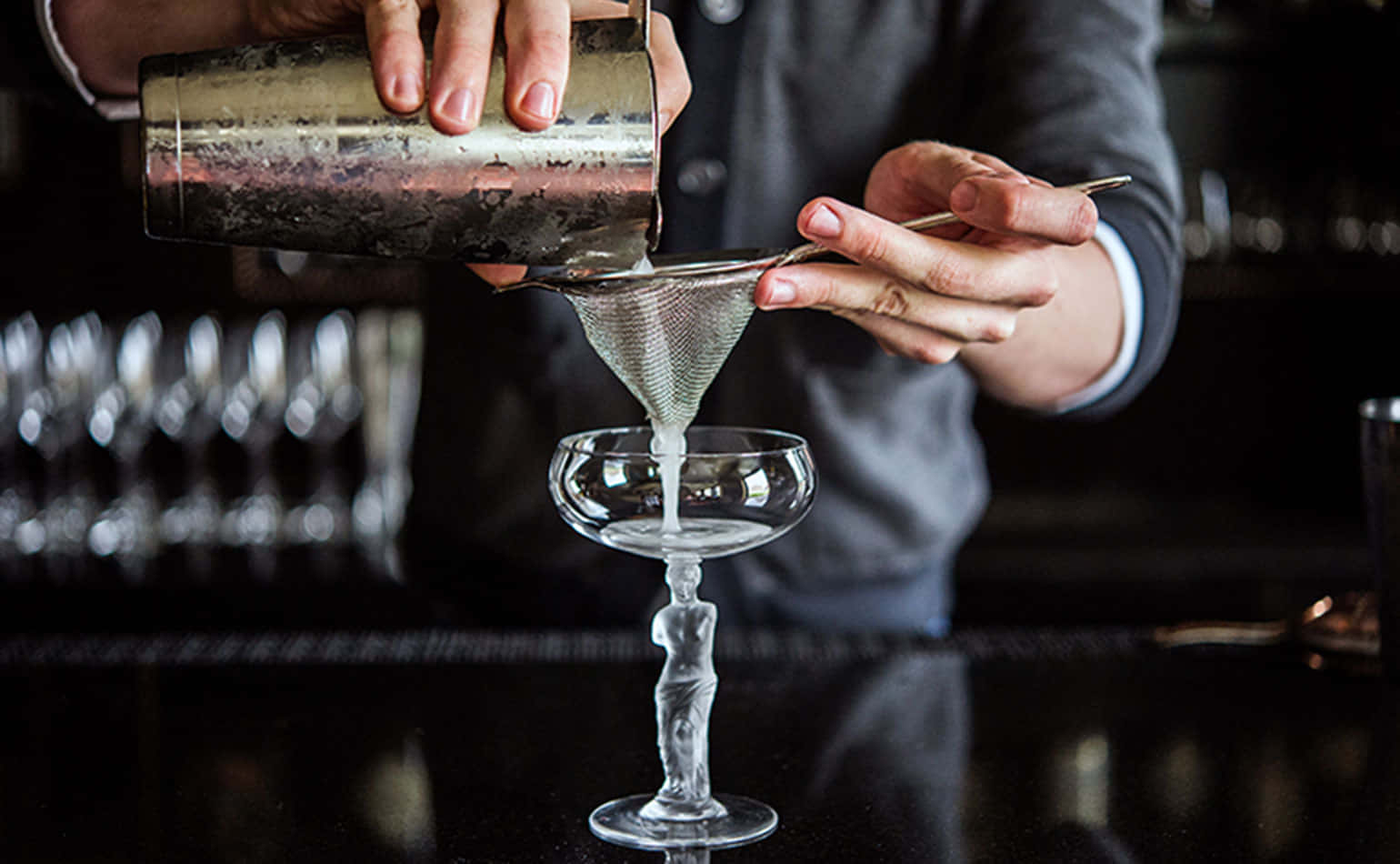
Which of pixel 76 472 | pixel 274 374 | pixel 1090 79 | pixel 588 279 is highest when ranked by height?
pixel 1090 79

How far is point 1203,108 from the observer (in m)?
3.09

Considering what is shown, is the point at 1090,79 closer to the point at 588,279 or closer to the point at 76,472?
the point at 588,279

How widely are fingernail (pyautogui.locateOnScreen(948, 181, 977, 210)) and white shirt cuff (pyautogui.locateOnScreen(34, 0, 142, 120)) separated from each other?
2.43 ft

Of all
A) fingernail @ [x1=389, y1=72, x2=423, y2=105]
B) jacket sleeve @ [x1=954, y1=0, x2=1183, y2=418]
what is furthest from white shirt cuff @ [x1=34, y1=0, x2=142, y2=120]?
jacket sleeve @ [x1=954, y1=0, x2=1183, y2=418]

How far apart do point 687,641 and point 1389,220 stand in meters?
2.51

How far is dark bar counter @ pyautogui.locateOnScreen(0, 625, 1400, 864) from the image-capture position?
968 mm

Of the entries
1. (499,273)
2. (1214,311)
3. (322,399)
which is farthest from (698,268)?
(1214,311)

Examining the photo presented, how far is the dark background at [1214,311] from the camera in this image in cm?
287

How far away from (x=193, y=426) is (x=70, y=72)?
1687 mm

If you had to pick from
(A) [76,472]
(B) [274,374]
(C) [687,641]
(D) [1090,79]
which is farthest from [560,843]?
(A) [76,472]

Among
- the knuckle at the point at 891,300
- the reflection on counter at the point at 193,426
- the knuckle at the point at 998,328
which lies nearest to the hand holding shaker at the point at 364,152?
the knuckle at the point at 891,300

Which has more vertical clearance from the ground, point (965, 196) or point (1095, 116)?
point (1095, 116)

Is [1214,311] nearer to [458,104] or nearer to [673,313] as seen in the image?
[673,313]

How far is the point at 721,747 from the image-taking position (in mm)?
1165
